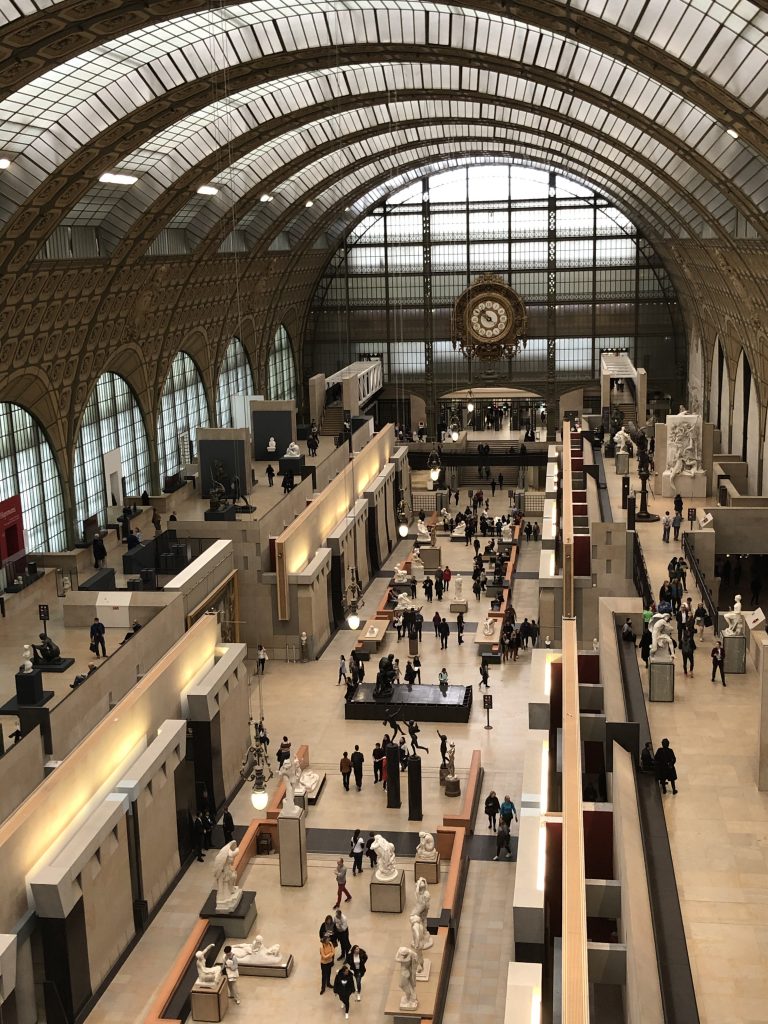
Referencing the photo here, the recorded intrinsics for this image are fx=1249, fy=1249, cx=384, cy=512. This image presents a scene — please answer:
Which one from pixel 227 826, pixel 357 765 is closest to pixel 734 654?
pixel 357 765

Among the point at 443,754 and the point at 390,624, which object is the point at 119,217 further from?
the point at 443,754

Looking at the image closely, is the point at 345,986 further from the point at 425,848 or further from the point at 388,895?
the point at 425,848

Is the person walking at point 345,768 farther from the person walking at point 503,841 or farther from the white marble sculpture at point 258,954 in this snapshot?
the white marble sculpture at point 258,954

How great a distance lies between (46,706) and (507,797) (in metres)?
9.85

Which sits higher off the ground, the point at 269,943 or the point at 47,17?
the point at 47,17

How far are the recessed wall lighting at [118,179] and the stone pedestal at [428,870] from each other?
72.7 feet

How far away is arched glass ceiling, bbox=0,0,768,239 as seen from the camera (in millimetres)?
30328

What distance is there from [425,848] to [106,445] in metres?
25.2

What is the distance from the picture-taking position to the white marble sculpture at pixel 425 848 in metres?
24.7

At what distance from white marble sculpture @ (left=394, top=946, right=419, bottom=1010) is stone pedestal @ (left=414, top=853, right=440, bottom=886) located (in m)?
4.17

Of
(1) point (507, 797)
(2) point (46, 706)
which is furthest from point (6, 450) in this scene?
(1) point (507, 797)

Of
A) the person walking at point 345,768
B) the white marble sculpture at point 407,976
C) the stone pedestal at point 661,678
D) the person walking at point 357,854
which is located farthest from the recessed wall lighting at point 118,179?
the white marble sculpture at point 407,976

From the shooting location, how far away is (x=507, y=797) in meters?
26.6

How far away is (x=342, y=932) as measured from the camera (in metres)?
22.0
